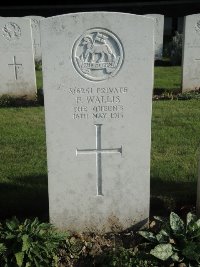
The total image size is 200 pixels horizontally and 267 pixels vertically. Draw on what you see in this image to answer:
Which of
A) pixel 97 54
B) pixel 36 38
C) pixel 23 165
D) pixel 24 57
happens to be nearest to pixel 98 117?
pixel 97 54

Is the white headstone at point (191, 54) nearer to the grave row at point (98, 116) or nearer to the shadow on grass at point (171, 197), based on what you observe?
the shadow on grass at point (171, 197)

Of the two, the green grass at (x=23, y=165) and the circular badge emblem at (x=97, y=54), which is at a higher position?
the circular badge emblem at (x=97, y=54)

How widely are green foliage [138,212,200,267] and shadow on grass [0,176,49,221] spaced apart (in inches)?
46.4

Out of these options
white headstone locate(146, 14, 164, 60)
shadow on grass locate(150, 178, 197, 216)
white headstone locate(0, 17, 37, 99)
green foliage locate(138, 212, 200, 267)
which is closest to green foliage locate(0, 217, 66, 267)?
green foliage locate(138, 212, 200, 267)

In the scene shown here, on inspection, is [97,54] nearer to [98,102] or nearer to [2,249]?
[98,102]

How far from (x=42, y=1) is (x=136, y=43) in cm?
2128

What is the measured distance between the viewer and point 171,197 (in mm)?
4629

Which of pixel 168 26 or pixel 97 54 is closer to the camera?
pixel 97 54

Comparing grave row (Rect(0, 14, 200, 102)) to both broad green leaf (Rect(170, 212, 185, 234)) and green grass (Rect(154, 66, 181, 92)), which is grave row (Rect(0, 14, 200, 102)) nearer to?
green grass (Rect(154, 66, 181, 92))

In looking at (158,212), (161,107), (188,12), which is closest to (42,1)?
(188,12)

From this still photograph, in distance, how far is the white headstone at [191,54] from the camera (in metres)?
8.70

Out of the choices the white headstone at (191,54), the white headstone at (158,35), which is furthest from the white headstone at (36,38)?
the white headstone at (191,54)

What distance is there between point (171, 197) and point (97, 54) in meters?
1.90

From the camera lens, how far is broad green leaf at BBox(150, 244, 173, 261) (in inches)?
133
